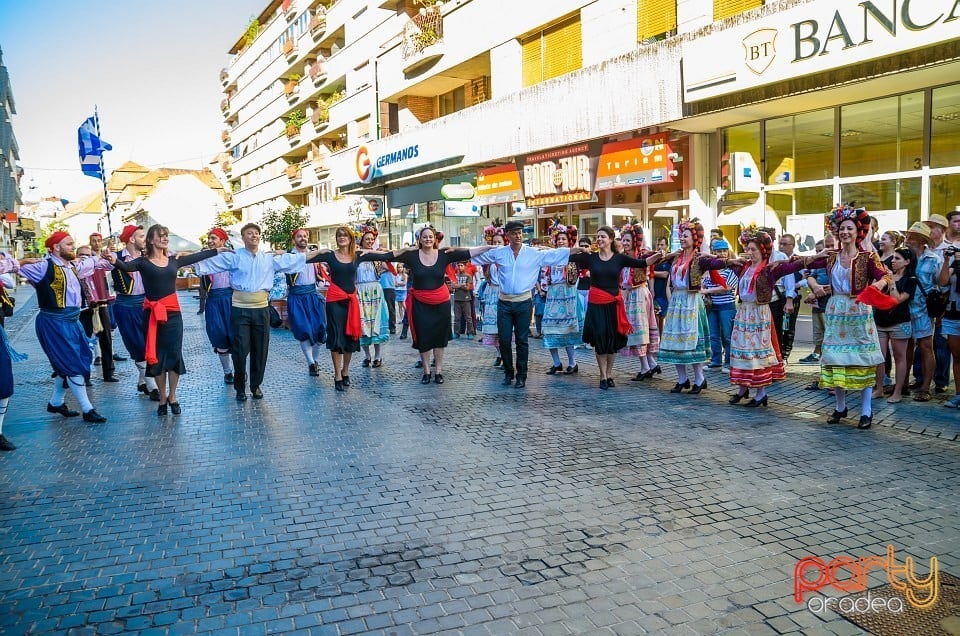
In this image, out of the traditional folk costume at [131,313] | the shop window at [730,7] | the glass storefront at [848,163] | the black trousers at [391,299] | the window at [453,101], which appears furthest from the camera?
the window at [453,101]

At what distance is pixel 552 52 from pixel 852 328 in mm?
13986

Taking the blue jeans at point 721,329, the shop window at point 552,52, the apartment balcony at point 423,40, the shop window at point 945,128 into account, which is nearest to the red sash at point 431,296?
the blue jeans at point 721,329

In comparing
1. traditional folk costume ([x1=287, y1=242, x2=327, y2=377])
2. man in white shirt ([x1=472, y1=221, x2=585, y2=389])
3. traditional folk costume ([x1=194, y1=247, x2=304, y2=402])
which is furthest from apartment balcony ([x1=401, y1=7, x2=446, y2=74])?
traditional folk costume ([x1=194, y1=247, x2=304, y2=402])

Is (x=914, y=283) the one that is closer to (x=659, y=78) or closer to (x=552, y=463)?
(x=552, y=463)

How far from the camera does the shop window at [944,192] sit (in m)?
11.5

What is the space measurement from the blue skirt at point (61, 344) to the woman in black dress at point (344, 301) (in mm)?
2977

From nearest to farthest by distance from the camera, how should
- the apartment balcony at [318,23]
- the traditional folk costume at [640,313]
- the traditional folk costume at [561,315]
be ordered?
the traditional folk costume at [640,313] → the traditional folk costume at [561,315] → the apartment balcony at [318,23]

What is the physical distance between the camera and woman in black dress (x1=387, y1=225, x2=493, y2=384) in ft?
31.8

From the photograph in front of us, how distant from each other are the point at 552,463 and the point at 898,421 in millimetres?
3775

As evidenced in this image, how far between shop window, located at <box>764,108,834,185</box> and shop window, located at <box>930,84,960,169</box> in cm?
179

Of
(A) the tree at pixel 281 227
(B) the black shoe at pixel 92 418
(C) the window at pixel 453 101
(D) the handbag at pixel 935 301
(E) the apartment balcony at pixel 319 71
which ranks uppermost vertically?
(E) the apartment balcony at pixel 319 71

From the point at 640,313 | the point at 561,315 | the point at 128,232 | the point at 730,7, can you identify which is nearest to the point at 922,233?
the point at 640,313

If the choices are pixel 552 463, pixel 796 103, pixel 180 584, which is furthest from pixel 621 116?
pixel 180 584

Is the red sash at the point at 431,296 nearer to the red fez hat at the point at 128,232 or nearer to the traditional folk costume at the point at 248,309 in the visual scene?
the traditional folk costume at the point at 248,309
